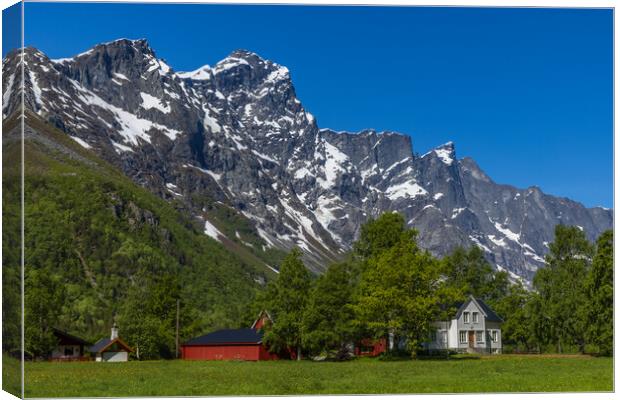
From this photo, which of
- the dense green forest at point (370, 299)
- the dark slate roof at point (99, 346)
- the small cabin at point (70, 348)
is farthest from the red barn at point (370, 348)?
the small cabin at point (70, 348)

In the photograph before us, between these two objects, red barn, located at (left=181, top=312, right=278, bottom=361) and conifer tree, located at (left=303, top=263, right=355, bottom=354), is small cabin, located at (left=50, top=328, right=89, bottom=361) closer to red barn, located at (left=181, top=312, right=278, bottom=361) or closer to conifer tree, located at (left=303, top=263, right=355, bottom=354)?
red barn, located at (left=181, top=312, right=278, bottom=361)

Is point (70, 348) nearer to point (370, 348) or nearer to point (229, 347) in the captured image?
point (229, 347)

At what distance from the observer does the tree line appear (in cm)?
4838

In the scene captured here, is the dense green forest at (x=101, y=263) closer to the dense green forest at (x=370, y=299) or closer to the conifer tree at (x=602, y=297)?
the dense green forest at (x=370, y=299)

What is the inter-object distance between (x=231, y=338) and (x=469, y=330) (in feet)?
55.3

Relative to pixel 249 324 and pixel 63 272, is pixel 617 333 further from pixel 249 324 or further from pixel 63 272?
pixel 63 272

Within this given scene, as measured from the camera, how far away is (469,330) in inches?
2505

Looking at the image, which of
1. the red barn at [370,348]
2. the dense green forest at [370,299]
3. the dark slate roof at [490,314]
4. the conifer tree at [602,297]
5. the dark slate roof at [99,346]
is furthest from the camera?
the dark slate roof at [490,314]

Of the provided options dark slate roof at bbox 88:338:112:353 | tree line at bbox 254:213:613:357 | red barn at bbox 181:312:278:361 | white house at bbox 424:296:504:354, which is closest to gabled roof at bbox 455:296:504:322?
white house at bbox 424:296:504:354

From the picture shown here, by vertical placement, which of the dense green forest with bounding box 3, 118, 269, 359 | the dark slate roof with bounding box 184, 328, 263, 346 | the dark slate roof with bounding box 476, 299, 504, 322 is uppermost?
the dense green forest with bounding box 3, 118, 269, 359

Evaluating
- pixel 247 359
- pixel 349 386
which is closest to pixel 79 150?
pixel 247 359

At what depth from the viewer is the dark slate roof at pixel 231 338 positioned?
54.4 metres

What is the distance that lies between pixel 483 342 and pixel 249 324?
16.1 metres

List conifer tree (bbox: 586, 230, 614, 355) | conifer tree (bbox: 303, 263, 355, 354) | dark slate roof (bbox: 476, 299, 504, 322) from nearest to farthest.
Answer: conifer tree (bbox: 586, 230, 614, 355), conifer tree (bbox: 303, 263, 355, 354), dark slate roof (bbox: 476, 299, 504, 322)
